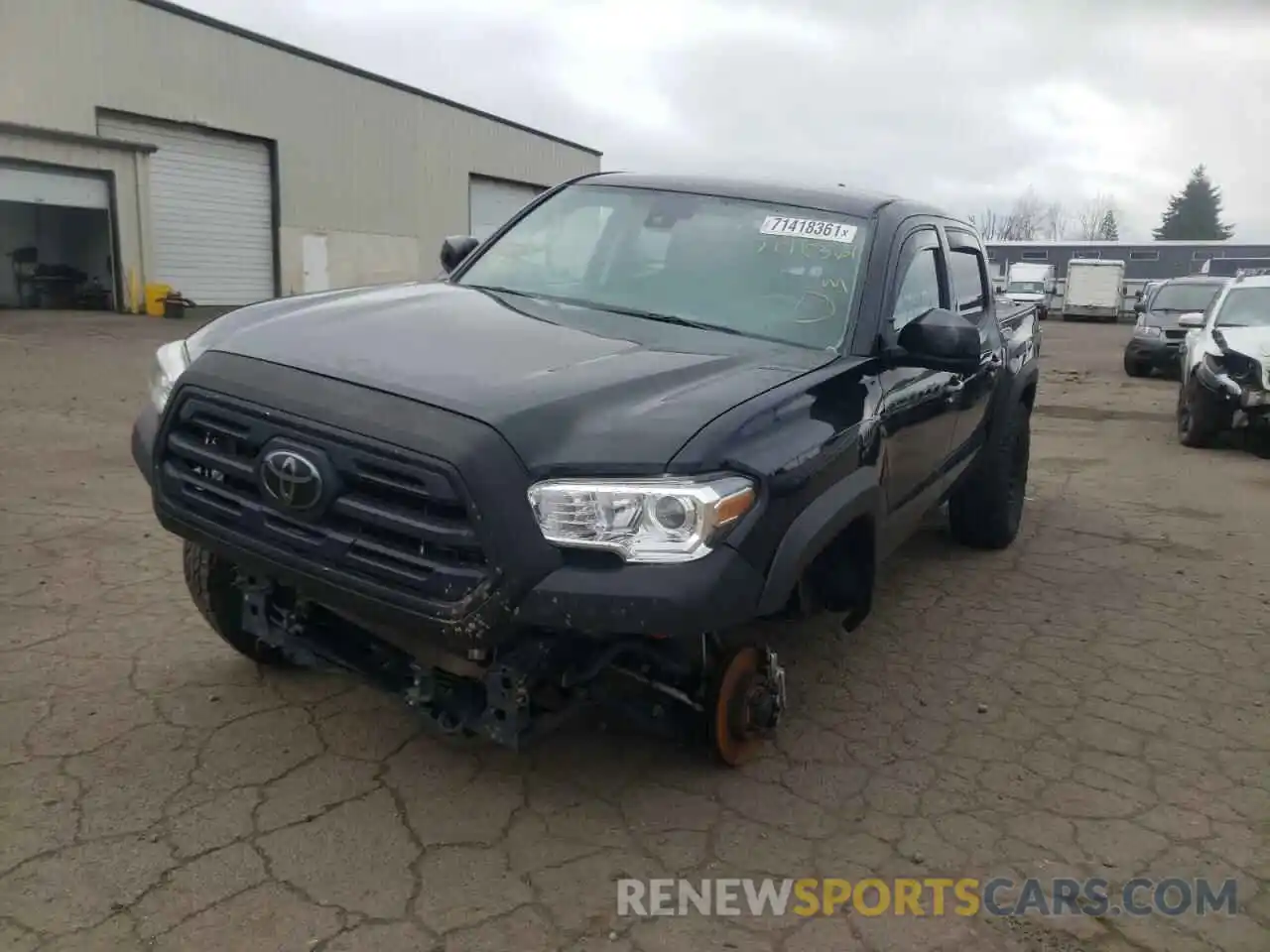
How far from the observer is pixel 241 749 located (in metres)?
3.16

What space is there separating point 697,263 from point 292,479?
1811 millimetres

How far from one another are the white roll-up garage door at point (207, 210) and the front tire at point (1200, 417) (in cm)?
1740

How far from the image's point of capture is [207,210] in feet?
68.3

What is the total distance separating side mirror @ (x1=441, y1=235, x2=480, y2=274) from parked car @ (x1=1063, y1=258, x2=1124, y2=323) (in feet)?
128

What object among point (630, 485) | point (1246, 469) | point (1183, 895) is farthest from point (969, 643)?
point (1246, 469)

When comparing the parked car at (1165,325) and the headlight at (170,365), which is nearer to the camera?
the headlight at (170,365)

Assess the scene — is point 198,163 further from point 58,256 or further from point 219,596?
point 219,596

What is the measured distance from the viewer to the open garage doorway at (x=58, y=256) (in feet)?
61.0

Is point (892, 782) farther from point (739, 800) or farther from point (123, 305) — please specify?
point (123, 305)

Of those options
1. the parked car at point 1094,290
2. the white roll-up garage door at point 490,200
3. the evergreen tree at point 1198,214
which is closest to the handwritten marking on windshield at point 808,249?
the white roll-up garage door at point 490,200

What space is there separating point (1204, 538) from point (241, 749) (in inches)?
234

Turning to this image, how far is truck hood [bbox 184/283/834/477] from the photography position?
8.03 ft

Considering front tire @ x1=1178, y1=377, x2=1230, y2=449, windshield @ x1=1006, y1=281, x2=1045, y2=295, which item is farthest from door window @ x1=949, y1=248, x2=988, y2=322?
windshield @ x1=1006, y1=281, x2=1045, y2=295

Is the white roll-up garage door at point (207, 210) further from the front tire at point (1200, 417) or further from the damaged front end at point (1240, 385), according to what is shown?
the damaged front end at point (1240, 385)
